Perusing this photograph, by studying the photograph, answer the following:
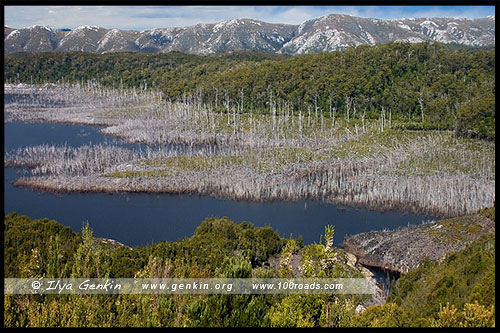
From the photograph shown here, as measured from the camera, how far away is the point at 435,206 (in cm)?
3150

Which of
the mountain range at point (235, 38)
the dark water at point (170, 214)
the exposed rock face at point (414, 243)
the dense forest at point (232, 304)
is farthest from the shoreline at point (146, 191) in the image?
the mountain range at point (235, 38)

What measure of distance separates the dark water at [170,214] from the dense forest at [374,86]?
22494 millimetres

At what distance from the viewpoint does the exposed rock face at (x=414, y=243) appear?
923 inches

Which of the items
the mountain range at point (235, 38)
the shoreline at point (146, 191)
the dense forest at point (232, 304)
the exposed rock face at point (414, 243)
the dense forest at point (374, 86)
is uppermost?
the mountain range at point (235, 38)

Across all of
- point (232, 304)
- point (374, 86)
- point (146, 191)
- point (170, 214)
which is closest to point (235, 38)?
point (374, 86)

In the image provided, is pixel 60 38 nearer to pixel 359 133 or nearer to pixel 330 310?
pixel 359 133

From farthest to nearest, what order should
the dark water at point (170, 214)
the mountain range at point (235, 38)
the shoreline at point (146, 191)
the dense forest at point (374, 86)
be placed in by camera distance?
the mountain range at point (235, 38) < the dense forest at point (374, 86) < the shoreline at point (146, 191) < the dark water at point (170, 214)

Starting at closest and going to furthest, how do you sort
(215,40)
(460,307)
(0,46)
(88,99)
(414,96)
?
(0,46) < (460,307) < (414,96) < (88,99) < (215,40)

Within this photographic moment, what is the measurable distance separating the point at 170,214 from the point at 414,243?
14.3 meters

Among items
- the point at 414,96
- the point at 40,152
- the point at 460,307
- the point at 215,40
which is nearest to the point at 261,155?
the point at 40,152

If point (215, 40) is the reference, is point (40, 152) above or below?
below

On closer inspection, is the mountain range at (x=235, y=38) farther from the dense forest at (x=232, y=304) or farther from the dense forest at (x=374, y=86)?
the dense forest at (x=232, y=304)

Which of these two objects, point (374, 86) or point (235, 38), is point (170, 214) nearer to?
point (374, 86)

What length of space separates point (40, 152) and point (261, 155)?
1920 centimetres
